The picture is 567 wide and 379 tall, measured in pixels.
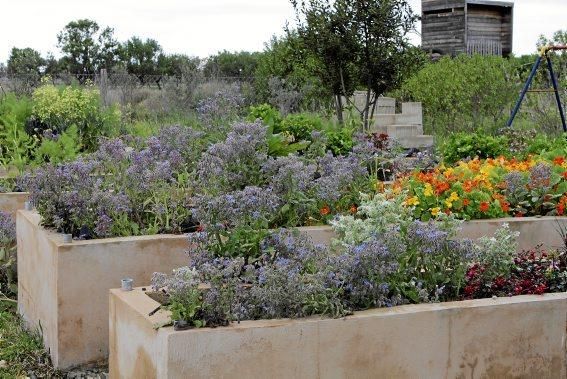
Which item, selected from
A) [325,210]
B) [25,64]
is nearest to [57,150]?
[325,210]

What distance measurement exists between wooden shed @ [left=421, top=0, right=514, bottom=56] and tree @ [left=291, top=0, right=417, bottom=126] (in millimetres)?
9994

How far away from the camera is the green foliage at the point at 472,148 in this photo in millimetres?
9844

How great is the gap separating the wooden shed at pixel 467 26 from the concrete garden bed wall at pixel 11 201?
17.8m

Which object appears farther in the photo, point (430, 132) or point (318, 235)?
point (430, 132)

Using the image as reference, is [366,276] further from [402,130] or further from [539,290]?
[402,130]

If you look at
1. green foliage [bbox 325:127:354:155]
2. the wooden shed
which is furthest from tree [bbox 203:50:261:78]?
green foliage [bbox 325:127:354:155]

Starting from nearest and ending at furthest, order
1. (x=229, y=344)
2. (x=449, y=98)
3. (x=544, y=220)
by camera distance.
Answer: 1. (x=229, y=344)
2. (x=544, y=220)
3. (x=449, y=98)

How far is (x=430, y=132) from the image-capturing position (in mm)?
17328

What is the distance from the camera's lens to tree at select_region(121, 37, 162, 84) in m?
31.1

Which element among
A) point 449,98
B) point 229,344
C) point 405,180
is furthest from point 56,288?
point 449,98

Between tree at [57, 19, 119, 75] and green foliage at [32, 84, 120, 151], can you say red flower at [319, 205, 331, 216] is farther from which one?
tree at [57, 19, 119, 75]

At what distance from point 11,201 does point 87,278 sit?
2993 millimetres

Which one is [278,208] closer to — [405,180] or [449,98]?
[405,180]

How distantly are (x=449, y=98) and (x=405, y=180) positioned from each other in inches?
404
